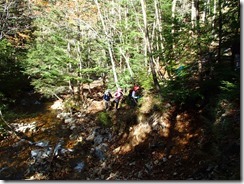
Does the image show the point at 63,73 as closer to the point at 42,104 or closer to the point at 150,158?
the point at 42,104

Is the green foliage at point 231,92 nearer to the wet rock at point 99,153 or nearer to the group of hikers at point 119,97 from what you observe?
the group of hikers at point 119,97

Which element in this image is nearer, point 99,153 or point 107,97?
point 99,153

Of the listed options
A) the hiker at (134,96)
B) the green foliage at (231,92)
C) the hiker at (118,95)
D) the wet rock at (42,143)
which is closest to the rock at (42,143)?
the wet rock at (42,143)

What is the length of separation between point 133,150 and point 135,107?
214 centimetres

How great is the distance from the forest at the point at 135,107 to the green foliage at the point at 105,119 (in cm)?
7

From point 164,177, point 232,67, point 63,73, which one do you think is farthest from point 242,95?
point 63,73

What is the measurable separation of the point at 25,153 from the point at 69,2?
331 inches

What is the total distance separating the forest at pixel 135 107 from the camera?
6.50 meters

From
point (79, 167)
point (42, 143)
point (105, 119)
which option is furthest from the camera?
point (105, 119)

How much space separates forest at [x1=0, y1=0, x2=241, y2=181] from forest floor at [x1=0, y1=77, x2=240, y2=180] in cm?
3

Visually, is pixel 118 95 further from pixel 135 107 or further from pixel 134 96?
pixel 135 107

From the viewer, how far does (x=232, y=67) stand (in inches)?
261

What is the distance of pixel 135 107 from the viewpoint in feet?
33.8

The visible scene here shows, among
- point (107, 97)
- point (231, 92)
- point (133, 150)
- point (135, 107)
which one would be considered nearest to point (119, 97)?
point (107, 97)
